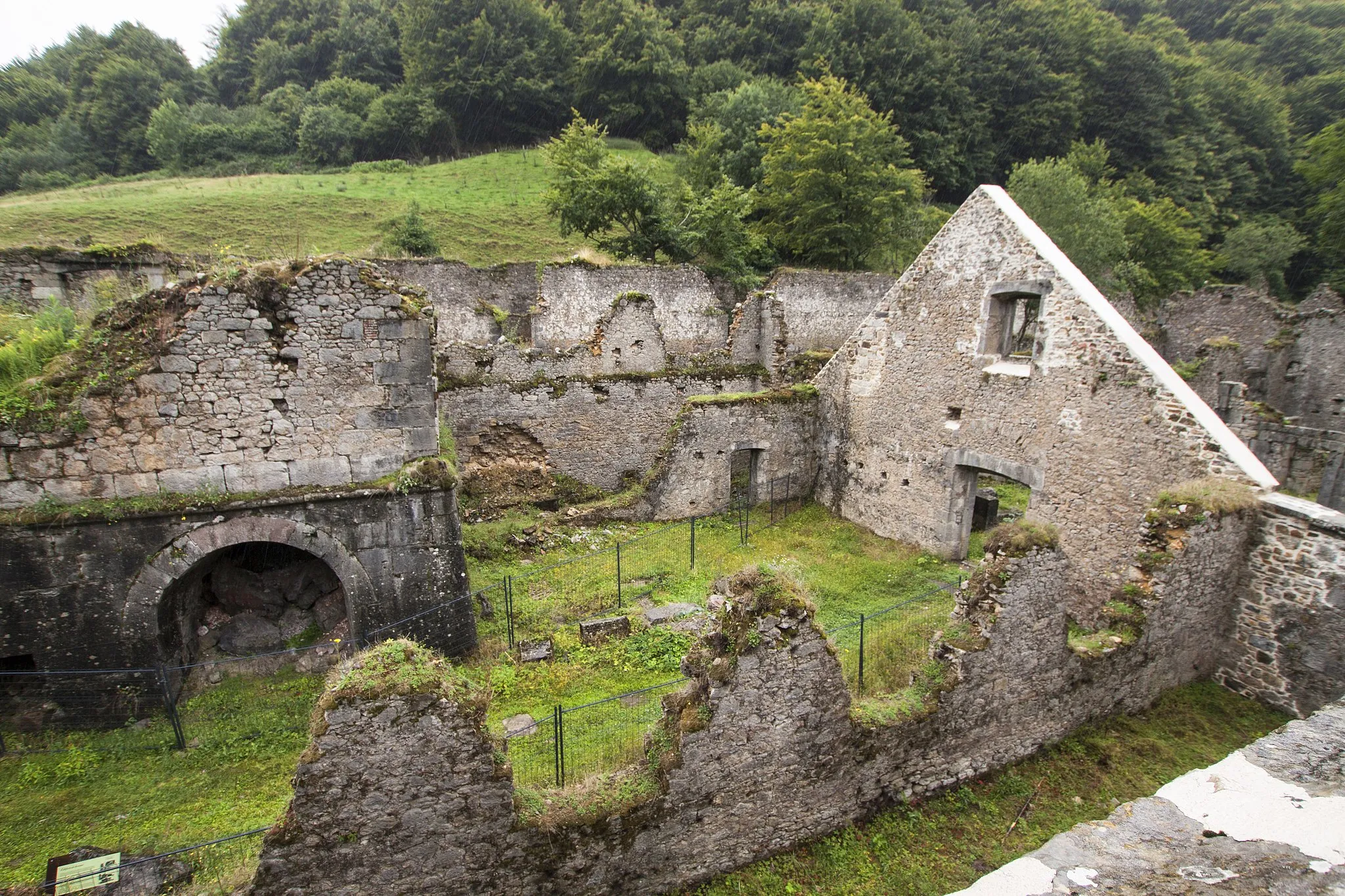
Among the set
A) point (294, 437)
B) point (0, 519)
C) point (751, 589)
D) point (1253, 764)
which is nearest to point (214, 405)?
point (294, 437)

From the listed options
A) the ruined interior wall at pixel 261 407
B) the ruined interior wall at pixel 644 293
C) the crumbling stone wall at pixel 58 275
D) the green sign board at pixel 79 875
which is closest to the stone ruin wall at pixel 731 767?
the green sign board at pixel 79 875

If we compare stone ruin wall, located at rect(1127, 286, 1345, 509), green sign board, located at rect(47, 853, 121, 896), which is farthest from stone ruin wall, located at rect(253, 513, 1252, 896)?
stone ruin wall, located at rect(1127, 286, 1345, 509)

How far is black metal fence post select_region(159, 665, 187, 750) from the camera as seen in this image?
23.1ft

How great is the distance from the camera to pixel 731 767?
5.34 m

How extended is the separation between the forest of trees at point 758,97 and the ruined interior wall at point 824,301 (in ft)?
31.1

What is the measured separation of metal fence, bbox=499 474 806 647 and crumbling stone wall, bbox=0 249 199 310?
825cm

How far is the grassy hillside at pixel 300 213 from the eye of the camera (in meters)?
27.5

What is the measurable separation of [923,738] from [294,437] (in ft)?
25.7

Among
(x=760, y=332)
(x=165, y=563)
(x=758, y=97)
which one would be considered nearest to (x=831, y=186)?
(x=760, y=332)

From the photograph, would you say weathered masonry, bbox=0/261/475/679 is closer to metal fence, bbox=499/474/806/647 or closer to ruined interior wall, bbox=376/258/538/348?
metal fence, bbox=499/474/806/647

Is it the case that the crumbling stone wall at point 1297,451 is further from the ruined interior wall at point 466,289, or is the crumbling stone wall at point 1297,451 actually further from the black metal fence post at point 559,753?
the ruined interior wall at point 466,289

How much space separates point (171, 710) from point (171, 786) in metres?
0.97

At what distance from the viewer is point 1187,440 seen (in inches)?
321

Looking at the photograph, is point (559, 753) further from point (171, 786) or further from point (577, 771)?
point (171, 786)
